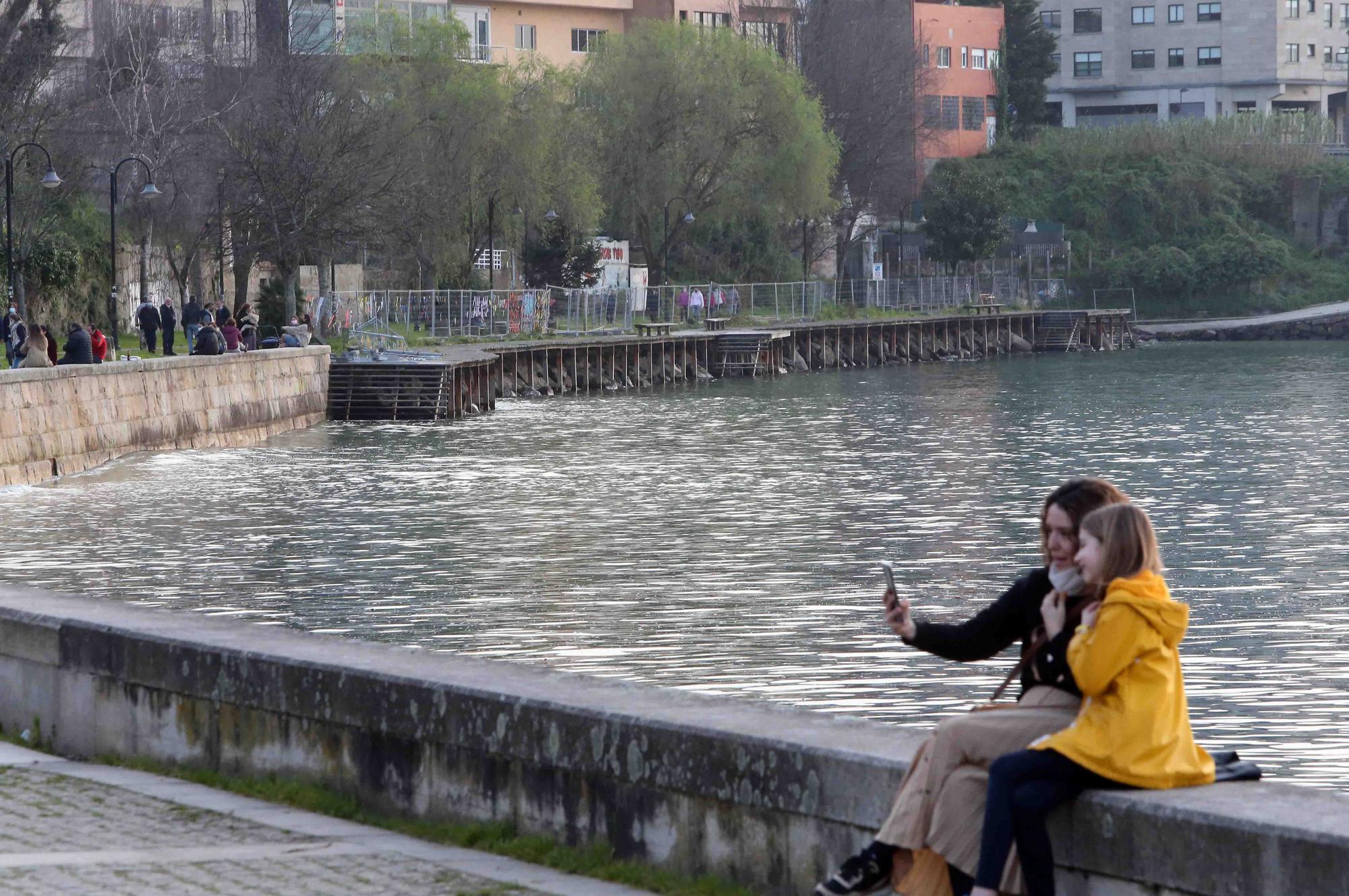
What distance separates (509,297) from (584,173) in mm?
6624

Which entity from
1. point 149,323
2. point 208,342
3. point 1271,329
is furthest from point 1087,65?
point 208,342

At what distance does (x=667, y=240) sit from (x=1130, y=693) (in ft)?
249

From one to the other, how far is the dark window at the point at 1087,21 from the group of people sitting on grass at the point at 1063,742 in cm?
12416

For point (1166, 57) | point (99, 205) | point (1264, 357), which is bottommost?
point (1264, 357)

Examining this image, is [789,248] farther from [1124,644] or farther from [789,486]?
[1124,644]

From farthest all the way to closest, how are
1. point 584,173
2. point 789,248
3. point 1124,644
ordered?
point 789,248 → point 584,173 → point 1124,644

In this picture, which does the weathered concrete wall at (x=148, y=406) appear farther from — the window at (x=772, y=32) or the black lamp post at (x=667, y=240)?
the window at (x=772, y=32)

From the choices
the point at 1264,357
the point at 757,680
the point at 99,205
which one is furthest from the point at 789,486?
the point at 1264,357

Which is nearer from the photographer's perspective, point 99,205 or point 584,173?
point 99,205

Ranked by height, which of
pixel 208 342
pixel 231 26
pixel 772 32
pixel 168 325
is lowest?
pixel 208 342

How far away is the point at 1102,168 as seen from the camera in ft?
374

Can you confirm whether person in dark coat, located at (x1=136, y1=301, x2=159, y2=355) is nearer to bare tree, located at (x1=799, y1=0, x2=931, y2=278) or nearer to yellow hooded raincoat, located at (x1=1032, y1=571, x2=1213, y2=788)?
yellow hooded raincoat, located at (x1=1032, y1=571, x2=1213, y2=788)

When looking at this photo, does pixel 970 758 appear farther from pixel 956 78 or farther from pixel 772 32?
pixel 956 78

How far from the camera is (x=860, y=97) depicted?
9838cm
